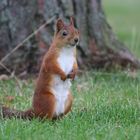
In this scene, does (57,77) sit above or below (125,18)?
above

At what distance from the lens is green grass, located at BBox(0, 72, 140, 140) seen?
459 cm

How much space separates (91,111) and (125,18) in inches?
429

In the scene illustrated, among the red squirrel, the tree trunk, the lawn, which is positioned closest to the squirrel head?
the red squirrel

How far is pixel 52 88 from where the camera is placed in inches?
200

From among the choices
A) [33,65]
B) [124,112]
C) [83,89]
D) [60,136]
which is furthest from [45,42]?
[60,136]

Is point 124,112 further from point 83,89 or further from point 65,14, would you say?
point 65,14

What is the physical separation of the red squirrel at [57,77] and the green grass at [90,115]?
10 cm

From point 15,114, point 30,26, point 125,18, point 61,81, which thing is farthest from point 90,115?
point 125,18

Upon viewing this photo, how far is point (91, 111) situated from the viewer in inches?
214

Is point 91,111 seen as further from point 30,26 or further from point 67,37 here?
point 30,26

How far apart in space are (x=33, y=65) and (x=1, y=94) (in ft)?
4.06

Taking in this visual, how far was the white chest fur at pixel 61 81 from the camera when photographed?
200 inches

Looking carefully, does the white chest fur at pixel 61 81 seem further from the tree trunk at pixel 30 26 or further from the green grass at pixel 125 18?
the green grass at pixel 125 18

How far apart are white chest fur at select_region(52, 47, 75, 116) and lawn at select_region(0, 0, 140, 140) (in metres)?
0.11
